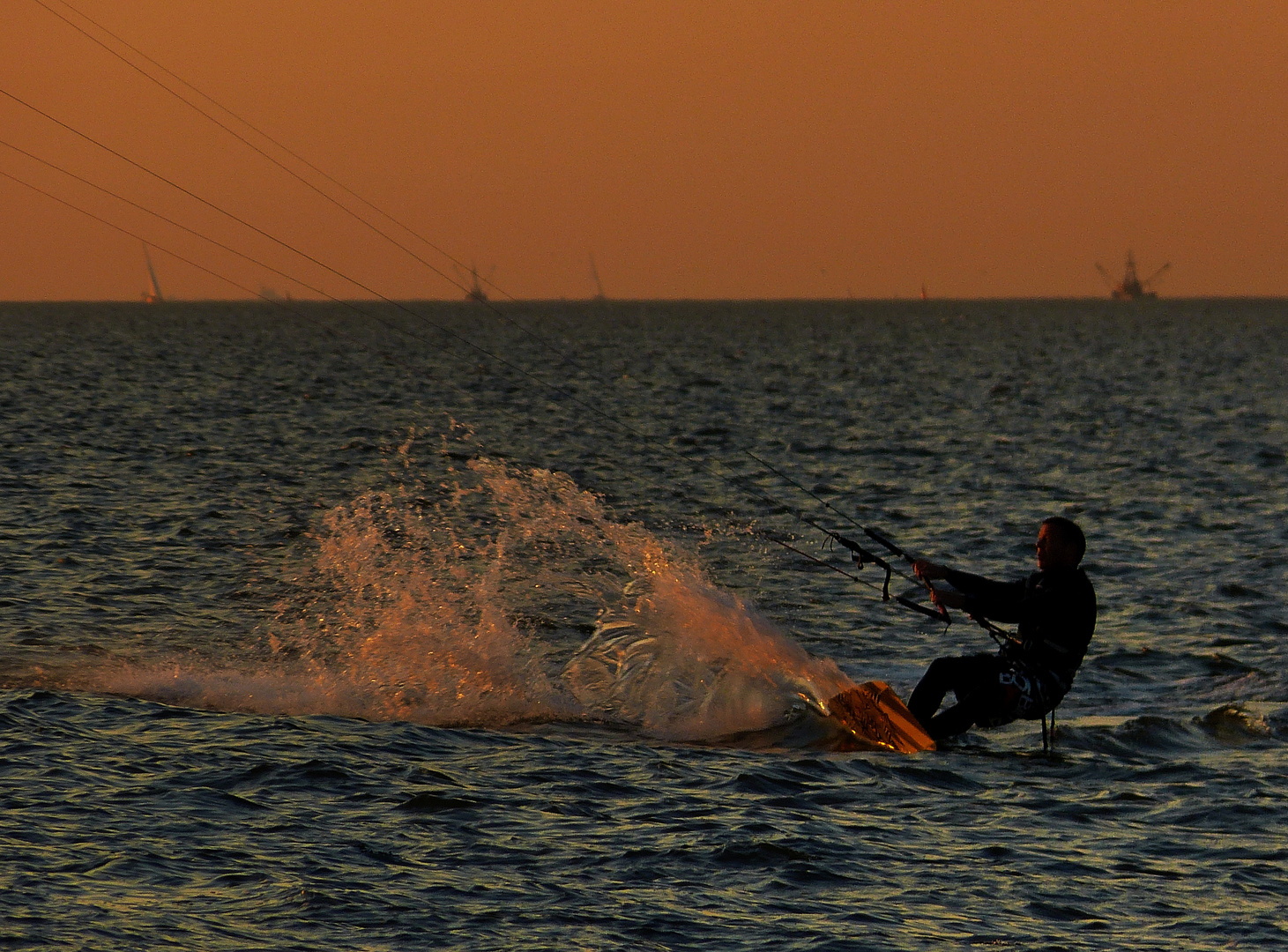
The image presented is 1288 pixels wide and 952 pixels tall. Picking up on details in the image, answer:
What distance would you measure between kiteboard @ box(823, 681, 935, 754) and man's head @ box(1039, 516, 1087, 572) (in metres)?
1.52

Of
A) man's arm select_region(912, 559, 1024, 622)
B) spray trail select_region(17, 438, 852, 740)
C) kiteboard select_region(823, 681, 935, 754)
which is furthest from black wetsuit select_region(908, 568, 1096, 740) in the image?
spray trail select_region(17, 438, 852, 740)

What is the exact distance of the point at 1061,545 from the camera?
443 inches

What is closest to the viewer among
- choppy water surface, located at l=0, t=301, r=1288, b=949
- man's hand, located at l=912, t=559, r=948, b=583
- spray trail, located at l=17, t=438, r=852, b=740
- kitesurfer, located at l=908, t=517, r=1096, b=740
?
choppy water surface, located at l=0, t=301, r=1288, b=949

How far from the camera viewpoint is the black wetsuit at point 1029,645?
1135cm

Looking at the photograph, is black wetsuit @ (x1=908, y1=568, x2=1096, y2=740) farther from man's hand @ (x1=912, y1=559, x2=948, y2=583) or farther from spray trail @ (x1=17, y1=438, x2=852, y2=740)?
spray trail @ (x1=17, y1=438, x2=852, y2=740)

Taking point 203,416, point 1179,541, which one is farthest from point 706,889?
point 203,416

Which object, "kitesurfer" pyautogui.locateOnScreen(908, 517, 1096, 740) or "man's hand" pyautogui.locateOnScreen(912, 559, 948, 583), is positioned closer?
"man's hand" pyautogui.locateOnScreen(912, 559, 948, 583)

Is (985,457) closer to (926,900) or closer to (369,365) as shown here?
(926,900)

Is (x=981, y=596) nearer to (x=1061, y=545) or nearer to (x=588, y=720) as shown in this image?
(x=1061, y=545)

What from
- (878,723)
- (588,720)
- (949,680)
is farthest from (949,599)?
(588,720)

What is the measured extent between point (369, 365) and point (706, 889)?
222 feet

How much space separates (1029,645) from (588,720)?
3.54 metres

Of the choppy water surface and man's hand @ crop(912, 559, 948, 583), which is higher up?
man's hand @ crop(912, 559, 948, 583)

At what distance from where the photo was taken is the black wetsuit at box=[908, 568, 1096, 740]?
11.4 m
